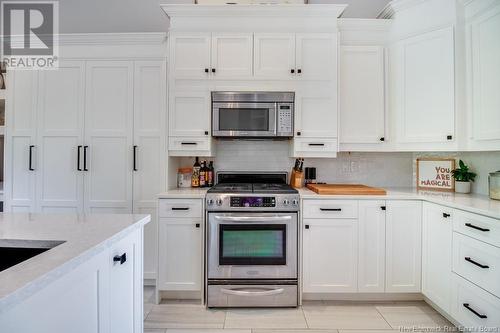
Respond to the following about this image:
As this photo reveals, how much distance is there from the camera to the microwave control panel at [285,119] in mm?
2400

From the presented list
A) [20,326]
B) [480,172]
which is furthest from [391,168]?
[20,326]

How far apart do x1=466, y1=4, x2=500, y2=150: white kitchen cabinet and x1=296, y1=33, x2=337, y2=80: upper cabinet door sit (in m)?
1.00

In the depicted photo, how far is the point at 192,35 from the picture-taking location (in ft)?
7.86

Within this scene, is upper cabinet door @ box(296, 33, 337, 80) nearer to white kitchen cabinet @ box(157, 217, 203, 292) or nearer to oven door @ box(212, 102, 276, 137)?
oven door @ box(212, 102, 276, 137)

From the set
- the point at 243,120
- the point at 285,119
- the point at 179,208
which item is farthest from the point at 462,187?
the point at 179,208

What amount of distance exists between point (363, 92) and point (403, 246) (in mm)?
1377

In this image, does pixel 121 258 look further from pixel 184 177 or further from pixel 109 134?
pixel 109 134

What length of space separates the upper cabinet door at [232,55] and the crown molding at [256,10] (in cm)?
18

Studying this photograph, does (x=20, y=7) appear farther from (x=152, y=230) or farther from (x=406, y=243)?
(x=406, y=243)

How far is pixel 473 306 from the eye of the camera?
5.49 feet

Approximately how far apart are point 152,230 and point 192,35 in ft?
5.91

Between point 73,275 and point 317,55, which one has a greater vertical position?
point 317,55

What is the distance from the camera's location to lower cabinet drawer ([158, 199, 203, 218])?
7.13ft

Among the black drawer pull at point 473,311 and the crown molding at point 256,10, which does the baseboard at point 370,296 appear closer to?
the black drawer pull at point 473,311
